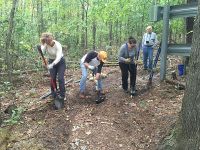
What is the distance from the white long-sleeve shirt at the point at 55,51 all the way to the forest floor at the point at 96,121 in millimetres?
1194

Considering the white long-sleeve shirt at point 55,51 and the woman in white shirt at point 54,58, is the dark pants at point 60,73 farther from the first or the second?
the white long-sleeve shirt at point 55,51

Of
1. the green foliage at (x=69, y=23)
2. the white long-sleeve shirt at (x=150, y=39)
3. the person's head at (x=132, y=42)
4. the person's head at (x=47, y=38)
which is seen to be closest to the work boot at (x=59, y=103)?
the person's head at (x=47, y=38)

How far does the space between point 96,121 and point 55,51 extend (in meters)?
2.30

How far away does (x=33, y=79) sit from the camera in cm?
1240

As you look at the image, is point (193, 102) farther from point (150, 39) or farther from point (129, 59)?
point (150, 39)

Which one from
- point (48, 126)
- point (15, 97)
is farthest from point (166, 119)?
point (15, 97)

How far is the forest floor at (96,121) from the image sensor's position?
6.80 meters

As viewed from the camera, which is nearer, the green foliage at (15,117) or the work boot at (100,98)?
the green foliage at (15,117)

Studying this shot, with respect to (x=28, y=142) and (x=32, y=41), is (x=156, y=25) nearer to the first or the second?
(x=32, y=41)

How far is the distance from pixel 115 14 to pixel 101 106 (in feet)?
42.3

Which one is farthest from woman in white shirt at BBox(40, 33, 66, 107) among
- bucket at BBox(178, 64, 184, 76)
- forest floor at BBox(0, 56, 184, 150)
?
bucket at BBox(178, 64, 184, 76)

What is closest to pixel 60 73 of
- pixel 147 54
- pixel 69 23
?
pixel 147 54

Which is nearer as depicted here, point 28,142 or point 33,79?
point 28,142

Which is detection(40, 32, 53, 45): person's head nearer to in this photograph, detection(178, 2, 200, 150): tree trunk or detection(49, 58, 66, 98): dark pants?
detection(49, 58, 66, 98): dark pants
